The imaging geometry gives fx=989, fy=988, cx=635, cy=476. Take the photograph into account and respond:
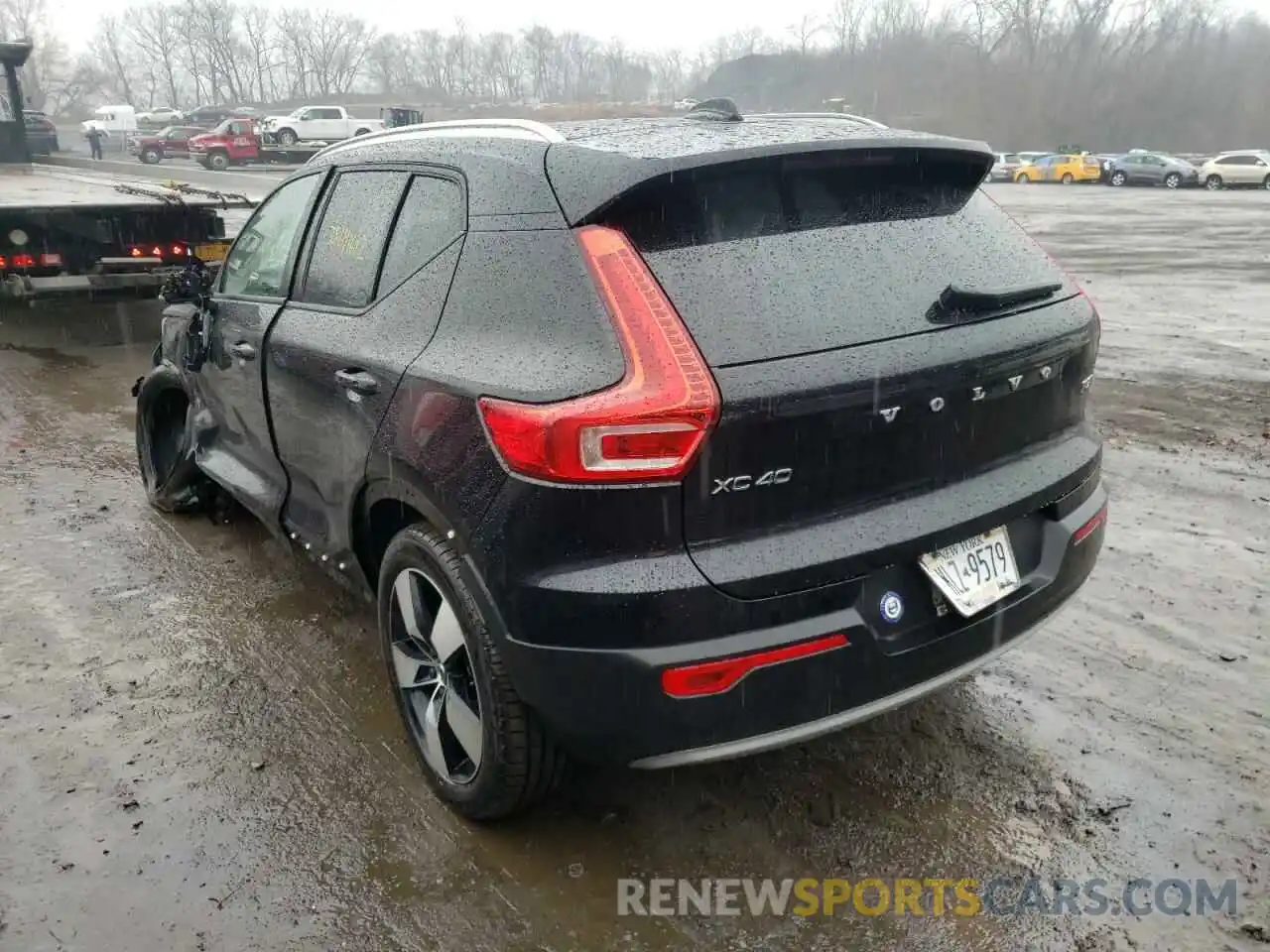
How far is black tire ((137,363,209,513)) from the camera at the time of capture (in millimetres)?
4906

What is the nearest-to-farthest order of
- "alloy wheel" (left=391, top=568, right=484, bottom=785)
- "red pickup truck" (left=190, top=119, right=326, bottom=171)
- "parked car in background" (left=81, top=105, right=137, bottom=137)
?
"alloy wheel" (left=391, top=568, right=484, bottom=785), "red pickup truck" (left=190, top=119, right=326, bottom=171), "parked car in background" (left=81, top=105, right=137, bottom=137)

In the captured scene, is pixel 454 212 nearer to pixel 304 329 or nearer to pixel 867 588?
pixel 304 329

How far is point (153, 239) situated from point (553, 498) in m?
8.64

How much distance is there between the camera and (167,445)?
530cm

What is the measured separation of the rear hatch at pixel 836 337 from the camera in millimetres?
2189

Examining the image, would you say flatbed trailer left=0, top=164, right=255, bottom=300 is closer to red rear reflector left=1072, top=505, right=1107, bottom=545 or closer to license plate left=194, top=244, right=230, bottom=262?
license plate left=194, top=244, right=230, bottom=262

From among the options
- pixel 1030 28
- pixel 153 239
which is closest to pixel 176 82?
pixel 1030 28

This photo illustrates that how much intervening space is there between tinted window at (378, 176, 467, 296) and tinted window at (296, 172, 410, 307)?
80mm

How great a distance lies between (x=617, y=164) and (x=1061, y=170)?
1884 inches

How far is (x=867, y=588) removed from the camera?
2318 millimetres

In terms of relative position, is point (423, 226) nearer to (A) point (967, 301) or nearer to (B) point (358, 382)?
(B) point (358, 382)

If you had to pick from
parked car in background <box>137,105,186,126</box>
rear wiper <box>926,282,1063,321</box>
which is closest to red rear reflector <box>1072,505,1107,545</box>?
rear wiper <box>926,282,1063,321</box>

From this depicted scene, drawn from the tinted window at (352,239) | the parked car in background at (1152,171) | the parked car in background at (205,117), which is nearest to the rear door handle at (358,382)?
the tinted window at (352,239)

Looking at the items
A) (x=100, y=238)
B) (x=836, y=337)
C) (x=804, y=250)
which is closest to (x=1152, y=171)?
(x=100, y=238)
